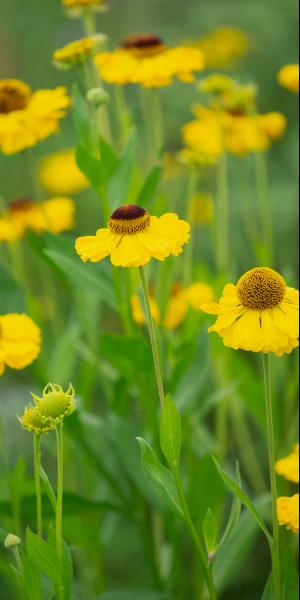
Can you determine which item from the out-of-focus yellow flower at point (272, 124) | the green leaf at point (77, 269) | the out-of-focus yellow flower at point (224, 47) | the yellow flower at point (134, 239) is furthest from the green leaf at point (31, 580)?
the out-of-focus yellow flower at point (224, 47)

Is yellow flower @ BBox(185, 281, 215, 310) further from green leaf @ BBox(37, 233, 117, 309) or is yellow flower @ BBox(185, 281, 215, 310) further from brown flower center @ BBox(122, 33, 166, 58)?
brown flower center @ BBox(122, 33, 166, 58)

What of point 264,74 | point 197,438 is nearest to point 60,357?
point 197,438

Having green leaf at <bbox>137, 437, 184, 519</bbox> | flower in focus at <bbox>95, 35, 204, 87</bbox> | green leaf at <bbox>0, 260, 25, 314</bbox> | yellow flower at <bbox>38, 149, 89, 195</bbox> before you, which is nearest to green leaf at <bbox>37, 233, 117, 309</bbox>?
green leaf at <bbox>0, 260, 25, 314</bbox>

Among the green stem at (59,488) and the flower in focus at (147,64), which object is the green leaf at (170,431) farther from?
the flower in focus at (147,64)

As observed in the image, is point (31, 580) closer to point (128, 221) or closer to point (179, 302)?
point (128, 221)

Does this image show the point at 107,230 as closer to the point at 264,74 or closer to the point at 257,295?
the point at 257,295

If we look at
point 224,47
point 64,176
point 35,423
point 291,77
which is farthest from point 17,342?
point 224,47
